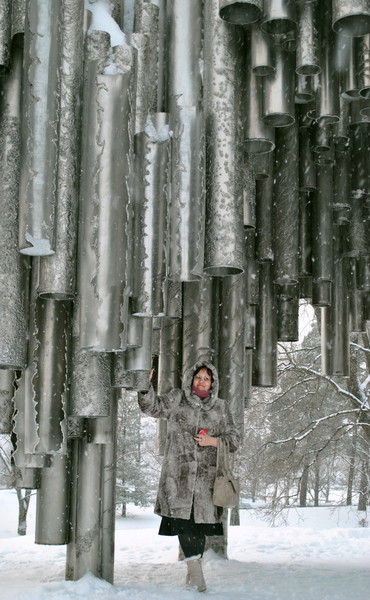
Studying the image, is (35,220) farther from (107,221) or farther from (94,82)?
(94,82)

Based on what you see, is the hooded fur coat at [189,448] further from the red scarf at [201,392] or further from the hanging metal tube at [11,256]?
the hanging metal tube at [11,256]

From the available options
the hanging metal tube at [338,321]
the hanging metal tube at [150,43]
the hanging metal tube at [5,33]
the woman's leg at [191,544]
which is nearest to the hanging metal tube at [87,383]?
the woman's leg at [191,544]

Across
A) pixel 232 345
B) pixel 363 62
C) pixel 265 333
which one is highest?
pixel 363 62

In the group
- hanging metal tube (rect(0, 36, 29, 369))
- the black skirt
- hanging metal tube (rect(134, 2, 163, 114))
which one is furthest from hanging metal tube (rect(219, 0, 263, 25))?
the black skirt

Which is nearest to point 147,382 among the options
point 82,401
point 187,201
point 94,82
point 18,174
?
point 82,401

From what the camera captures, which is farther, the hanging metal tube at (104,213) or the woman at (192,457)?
the woman at (192,457)

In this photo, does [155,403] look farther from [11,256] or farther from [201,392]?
[11,256]

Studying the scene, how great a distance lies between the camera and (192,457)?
Answer: 17.1 feet

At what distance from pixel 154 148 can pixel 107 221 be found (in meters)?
0.57

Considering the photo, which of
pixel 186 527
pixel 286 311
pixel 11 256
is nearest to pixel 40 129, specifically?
pixel 11 256

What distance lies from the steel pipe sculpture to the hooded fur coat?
379 mm

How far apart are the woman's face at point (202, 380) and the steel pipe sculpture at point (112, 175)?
1.42 ft

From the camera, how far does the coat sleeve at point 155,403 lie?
5039 millimetres

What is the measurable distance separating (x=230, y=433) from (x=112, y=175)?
6.45 ft
